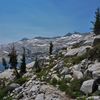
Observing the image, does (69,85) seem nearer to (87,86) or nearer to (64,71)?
(87,86)

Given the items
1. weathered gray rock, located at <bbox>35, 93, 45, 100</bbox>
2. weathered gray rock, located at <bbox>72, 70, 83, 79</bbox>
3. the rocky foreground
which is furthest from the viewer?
weathered gray rock, located at <bbox>72, 70, 83, 79</bbox>

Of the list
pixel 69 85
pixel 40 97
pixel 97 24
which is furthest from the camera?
pixel 97 24

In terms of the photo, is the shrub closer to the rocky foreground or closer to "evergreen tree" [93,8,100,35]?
the rocky foreground

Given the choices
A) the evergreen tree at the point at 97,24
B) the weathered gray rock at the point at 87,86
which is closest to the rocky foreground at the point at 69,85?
the weathered gray rock at the point at 87,86

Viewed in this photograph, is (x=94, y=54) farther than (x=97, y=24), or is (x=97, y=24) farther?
(x=97, y=24)

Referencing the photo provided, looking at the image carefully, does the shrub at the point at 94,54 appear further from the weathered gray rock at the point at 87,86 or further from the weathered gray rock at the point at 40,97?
the weathered gray rock at the point at 40,97

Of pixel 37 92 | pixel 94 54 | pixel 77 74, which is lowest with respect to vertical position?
pixel 37 92

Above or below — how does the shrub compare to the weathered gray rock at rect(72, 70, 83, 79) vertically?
above

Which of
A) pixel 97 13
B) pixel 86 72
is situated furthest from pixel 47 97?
pixel 97 13

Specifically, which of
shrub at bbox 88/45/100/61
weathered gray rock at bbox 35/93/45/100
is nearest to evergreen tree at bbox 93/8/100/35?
shrub at bbox 88/45/100/61

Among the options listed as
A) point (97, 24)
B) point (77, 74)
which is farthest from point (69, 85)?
point (97, 24)

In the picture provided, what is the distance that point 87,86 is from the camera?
29.2m

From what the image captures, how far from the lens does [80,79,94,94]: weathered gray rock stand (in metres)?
28.7

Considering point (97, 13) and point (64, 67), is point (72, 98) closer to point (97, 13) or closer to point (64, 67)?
point (64, 67)
